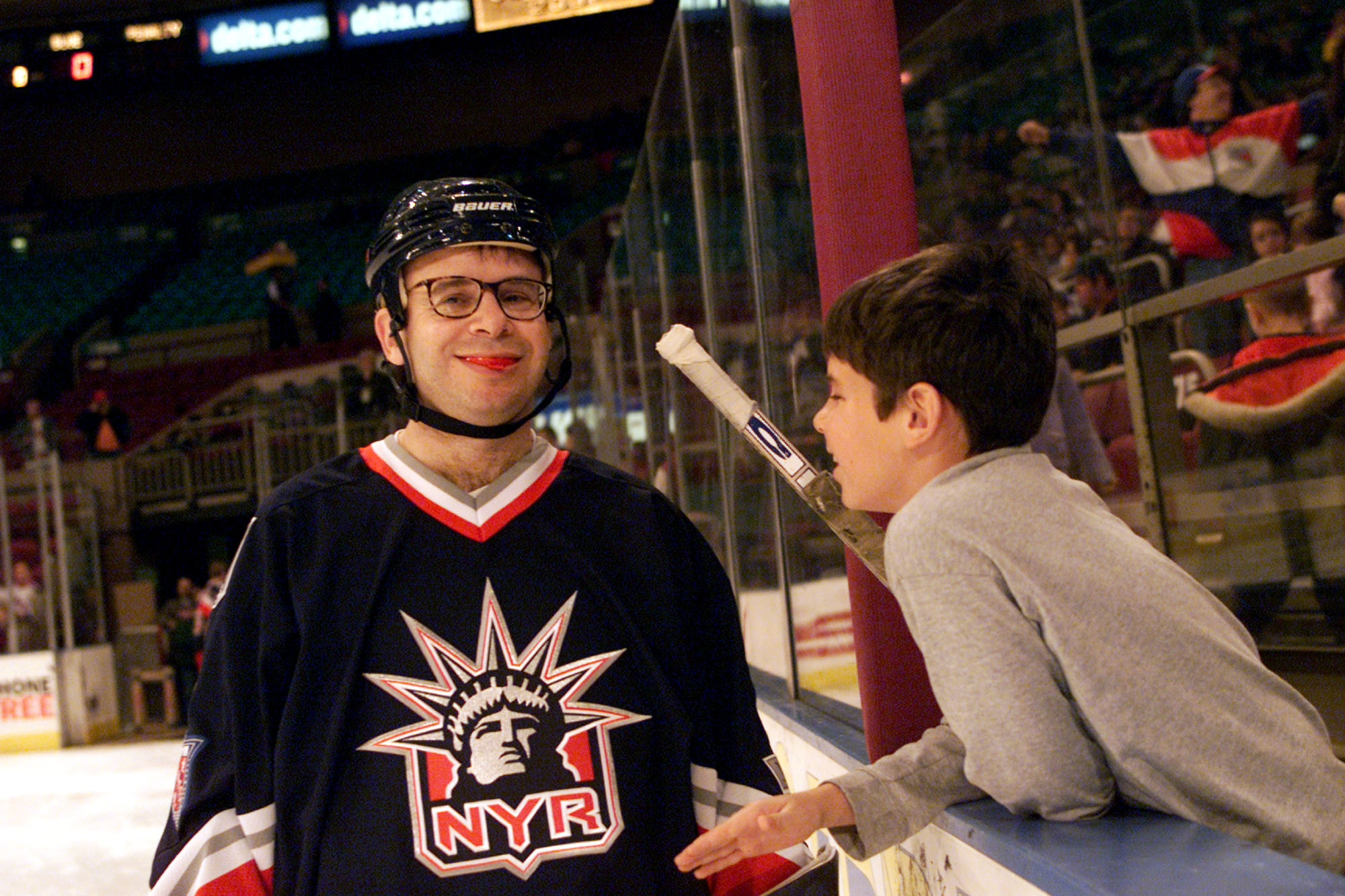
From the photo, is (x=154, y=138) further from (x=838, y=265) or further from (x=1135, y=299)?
(x=838, y=265)

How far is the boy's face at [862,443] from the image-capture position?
0.99 metres

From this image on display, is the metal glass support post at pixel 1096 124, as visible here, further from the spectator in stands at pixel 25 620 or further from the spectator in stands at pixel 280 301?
the spectator in stands at pixel 280 301

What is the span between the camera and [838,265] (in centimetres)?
142

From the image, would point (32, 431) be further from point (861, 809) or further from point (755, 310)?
point (861, 809)

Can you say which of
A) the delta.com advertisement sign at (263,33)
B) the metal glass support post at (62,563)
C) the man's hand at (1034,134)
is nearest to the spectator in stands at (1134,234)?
the man's hand at (1034,134)

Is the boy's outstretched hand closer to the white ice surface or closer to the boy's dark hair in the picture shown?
the boy's dark hair

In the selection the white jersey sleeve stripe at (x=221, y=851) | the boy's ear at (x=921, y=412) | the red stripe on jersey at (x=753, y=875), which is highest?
the boy's ear at (x=921, y=412)

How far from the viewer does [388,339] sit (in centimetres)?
126

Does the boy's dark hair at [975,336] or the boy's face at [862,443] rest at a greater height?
the boy's dark hair at [975,336]

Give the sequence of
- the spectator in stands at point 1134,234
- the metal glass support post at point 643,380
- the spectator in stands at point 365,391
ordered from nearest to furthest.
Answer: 1. the spectator in stands at point 1134,234
2. the metal glass support post at point 643,380
3. the spectator in stands at point 365,391

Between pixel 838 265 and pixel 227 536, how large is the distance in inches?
425

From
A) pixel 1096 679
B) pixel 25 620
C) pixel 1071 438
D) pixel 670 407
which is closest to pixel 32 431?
pixel 25 620

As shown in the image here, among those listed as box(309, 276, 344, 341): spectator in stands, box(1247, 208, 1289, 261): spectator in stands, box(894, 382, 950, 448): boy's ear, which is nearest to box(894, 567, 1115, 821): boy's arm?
box(894, 382, 950, 448): boy's ear

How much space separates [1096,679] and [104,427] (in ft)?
39.6
